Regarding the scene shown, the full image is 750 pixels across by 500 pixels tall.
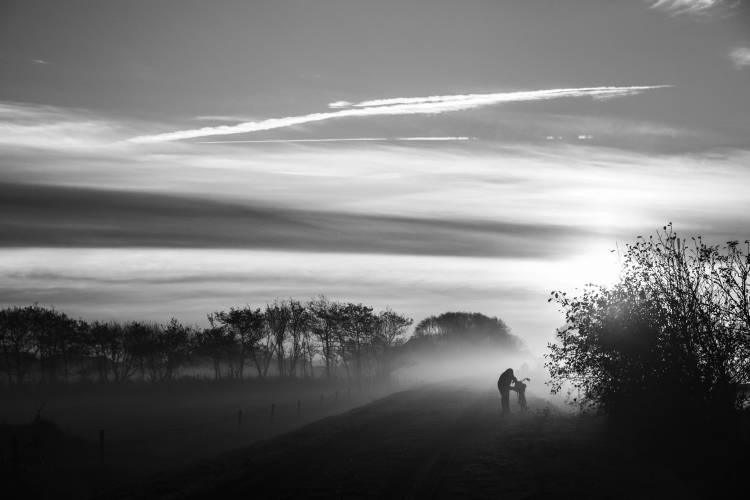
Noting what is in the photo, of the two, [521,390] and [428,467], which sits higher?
[428,467]

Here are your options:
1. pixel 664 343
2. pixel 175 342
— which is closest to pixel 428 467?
pixel 664 343

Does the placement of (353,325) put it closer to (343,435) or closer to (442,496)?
(343,435)

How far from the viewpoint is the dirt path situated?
19.1m

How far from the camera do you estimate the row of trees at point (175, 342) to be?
363 feet

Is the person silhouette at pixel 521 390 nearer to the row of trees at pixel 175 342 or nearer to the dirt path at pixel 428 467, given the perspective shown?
the dirt path at pixel 428 467

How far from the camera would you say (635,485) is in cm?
2089

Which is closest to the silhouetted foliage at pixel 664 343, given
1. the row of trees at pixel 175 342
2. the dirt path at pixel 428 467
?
the dirt path at pixel 428 467

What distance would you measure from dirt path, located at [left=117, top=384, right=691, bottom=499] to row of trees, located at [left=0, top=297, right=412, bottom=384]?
79378 millimetres

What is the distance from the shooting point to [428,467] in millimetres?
21969

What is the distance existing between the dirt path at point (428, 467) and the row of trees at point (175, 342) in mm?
79378

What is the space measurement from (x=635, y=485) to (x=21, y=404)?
276ft

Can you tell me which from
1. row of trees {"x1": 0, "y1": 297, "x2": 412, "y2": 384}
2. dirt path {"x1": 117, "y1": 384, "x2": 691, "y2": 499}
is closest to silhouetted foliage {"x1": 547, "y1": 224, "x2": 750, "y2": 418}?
dirt path {"x1": 117, "y1": 384, "x2": 691, "y2": 499}

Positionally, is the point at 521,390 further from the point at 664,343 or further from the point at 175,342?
the point at 175,342

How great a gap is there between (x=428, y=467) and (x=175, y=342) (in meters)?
104
